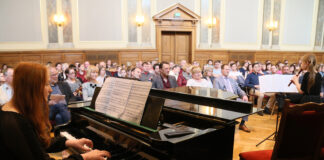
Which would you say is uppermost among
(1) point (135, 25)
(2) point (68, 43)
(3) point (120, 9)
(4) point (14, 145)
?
(3) point (120, 9)

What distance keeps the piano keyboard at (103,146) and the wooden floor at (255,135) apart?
2273 millimetres

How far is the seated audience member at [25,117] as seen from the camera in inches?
47.1

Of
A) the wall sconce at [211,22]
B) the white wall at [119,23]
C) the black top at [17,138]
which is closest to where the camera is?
the black top at [17,138]

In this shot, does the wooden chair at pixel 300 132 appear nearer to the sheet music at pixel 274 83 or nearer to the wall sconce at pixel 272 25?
the sheet music at pixel 274 83

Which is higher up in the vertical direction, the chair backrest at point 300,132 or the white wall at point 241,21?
the white wall at point 241,21

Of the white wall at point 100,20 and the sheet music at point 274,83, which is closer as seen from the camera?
the sheet music at point 274,83

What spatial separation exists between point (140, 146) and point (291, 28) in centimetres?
1304

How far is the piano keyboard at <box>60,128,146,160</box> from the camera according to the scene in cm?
159

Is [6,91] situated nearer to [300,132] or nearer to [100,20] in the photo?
[300,132]

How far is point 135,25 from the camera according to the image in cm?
977

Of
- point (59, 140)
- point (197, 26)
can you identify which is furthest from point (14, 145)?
point (197, 26)

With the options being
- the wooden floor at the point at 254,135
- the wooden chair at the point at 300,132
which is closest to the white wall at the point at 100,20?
the wooden floor at the point at 254,135

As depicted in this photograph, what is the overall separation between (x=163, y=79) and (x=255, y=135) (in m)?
2.10

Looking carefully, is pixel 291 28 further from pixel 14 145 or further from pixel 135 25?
pixel 14 145
